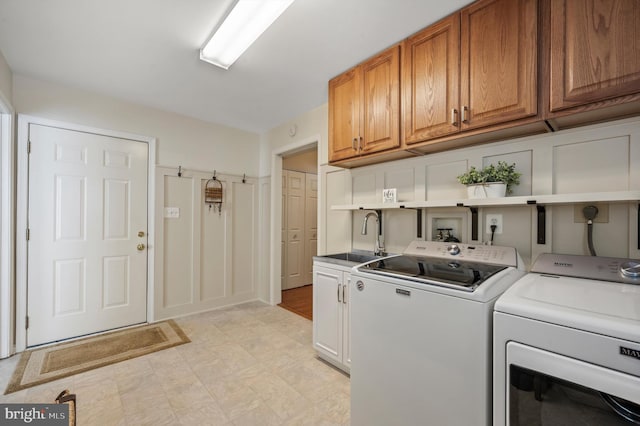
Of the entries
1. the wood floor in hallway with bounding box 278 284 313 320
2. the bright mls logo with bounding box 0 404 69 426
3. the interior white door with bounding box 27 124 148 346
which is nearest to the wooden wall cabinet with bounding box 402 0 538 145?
the bright mls logo with bounding box 0 404 69 426

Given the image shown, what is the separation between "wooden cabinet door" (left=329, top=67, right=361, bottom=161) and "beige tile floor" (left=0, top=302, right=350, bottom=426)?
1793mm

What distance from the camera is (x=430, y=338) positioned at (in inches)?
50.6

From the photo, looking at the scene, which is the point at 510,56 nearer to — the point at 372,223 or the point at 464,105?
the point at 464,105

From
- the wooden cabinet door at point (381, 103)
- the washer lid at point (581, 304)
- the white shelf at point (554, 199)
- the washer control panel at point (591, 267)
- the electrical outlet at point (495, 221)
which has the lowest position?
the washer lid at point (581, 304)

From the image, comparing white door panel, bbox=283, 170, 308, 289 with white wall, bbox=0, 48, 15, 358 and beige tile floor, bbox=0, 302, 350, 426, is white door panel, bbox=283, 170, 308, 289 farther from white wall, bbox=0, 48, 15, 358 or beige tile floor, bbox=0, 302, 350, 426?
white wall, bbox=0, 48, 15, 358

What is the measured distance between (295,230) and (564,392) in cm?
414

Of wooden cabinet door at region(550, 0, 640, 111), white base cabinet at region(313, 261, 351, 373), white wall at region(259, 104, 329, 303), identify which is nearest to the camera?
wooden cabinet door at region(550, 0, 640, 111)

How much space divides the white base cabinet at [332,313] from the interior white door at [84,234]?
6.95ft

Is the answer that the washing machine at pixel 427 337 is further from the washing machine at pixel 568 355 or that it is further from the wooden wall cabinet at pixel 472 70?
the wooden wall cabinet at pixel 472 70

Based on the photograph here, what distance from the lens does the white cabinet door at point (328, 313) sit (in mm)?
2189

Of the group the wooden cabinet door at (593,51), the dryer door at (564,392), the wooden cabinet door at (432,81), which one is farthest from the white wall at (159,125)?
the dryer door at (564,392)

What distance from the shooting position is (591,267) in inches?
53.4

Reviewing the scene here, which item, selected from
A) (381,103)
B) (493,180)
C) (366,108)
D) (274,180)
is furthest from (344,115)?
(274,180)

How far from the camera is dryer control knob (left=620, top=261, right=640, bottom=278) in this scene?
1.22 m
